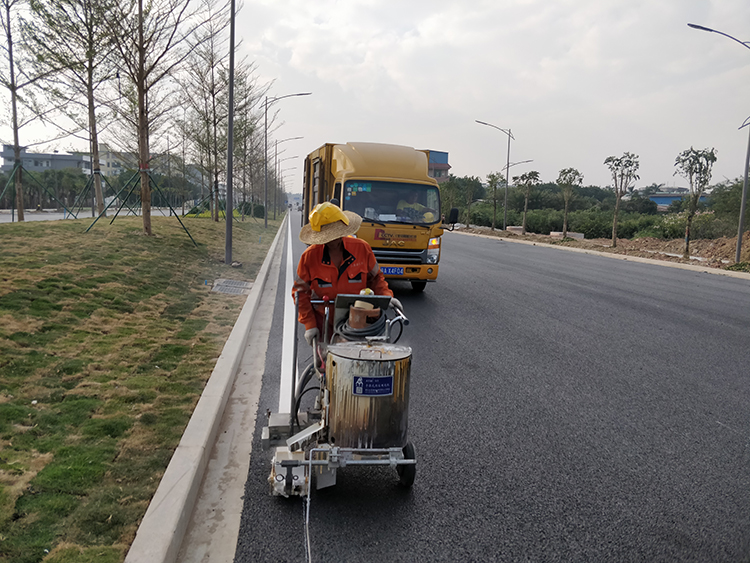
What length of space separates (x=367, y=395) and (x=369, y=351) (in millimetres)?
242

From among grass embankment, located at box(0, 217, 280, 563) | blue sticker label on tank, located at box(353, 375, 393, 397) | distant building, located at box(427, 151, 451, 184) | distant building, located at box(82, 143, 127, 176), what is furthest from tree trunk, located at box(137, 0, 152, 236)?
distant building, located at box(427, 151, 451, 184)

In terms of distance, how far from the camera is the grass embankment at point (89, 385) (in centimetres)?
304

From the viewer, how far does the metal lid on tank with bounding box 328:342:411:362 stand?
318 cm

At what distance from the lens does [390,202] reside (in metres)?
11.1

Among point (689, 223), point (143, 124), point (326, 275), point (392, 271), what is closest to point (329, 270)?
point (326, 275)

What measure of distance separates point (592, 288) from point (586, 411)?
8343 millimetres

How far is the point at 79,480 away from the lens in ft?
11.2

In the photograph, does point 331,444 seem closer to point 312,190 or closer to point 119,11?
point 312,190

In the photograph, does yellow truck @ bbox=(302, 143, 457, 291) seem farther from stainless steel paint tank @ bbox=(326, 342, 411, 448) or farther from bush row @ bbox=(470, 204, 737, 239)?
bush row @ bbox=(470, 204, 737, 239)

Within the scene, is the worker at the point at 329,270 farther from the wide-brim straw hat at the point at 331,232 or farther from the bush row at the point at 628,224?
the bush row at the point at 628,224

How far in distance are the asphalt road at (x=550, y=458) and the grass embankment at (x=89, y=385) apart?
2.35 feet

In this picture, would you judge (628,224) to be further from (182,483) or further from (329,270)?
(182,483)

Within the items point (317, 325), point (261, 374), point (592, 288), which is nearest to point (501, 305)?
point (592, 288)

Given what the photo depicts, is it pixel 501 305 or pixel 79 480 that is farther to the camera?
pixel 501 305
